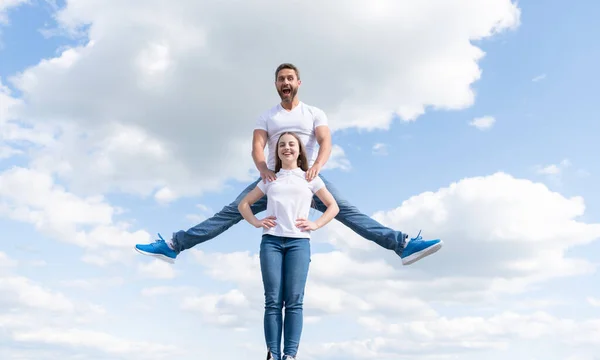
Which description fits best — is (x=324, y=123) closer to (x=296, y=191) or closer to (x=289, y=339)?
(x=296, y=191)

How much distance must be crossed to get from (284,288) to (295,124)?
8.02 feet

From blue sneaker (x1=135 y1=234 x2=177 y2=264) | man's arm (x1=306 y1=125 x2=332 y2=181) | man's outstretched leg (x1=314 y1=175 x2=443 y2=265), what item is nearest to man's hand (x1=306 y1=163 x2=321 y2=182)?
man's arm (x1=306 y1=125 x2=332 y2=181)

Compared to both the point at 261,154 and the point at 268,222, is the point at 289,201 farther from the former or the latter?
the point at 261,154

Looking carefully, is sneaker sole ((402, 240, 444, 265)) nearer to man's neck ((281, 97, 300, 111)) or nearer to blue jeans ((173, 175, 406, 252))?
blue jeans ((173, 175, 406, 252))

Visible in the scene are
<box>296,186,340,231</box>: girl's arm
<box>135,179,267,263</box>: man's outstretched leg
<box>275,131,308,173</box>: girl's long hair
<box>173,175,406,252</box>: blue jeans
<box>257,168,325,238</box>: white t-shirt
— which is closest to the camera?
<box>257,168,325,238</box>: white t-shirt

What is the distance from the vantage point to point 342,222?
30.7ft

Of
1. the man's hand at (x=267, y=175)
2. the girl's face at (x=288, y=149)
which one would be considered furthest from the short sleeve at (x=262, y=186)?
the girl's face at (x=288, y=149)

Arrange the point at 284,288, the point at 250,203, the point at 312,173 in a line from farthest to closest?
the point at 250,203 → the point at 312,173 → the point at 284,288

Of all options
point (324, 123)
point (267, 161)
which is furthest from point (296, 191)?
point (324, 123)

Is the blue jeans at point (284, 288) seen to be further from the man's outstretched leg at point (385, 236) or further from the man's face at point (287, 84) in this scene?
the man's face at point (287, 84)

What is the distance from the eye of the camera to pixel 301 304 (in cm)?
761

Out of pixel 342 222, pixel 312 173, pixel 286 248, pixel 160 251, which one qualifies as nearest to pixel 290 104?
pixel 312 173

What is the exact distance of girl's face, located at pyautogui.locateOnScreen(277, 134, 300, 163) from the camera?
8.00 meters

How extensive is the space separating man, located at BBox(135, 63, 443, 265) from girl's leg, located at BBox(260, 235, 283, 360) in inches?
40.0
